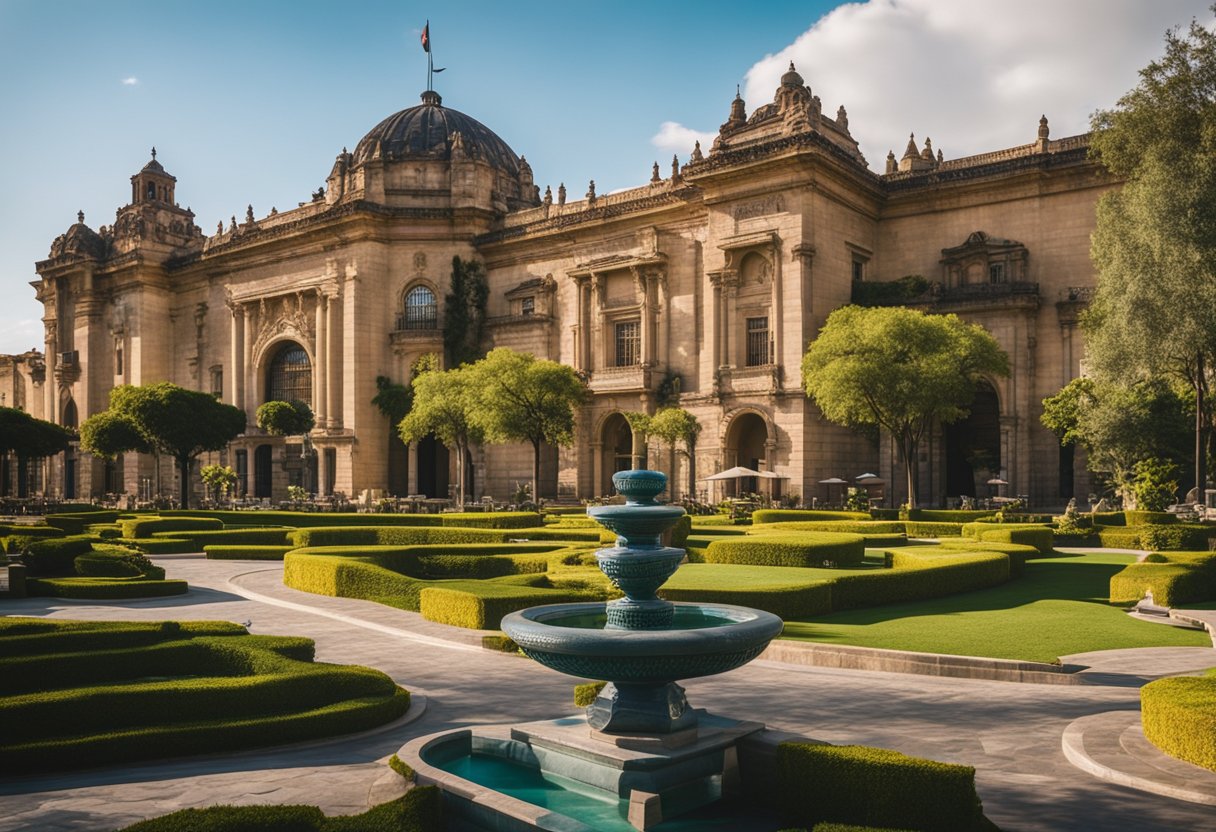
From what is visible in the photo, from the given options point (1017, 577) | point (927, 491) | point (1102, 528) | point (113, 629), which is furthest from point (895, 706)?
point (927, 491)

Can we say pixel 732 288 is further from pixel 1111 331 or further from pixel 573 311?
pixel 1111 331

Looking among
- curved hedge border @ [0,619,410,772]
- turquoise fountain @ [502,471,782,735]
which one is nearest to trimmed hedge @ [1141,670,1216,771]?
turquoise fountain @ [502,471,782,735]

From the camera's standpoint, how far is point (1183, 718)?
26.0ft

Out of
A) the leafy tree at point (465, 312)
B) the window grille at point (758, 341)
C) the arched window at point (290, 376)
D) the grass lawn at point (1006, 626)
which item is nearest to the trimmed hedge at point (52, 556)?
the grass lawn at point (1006, 626)

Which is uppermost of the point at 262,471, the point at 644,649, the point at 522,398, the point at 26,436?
the point at 522,398

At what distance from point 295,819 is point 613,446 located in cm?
4523

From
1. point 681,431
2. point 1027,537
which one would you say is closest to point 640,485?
point 1027,537

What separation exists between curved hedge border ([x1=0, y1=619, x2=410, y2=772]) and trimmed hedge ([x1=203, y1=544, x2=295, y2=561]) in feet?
60.3

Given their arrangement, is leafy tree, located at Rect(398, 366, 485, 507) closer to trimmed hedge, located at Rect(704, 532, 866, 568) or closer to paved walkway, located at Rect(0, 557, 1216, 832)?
trimmed hedge, located at Rect(704, 532, 866, 568)

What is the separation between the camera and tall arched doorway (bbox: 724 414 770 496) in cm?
4303

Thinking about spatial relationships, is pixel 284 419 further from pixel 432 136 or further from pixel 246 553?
pixel 246 553

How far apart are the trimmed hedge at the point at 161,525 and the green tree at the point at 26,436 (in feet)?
91.5

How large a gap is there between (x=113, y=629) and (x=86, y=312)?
71692 millimetres

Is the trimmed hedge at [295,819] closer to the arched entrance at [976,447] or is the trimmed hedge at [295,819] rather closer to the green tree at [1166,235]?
the green tree at [1166,235]
